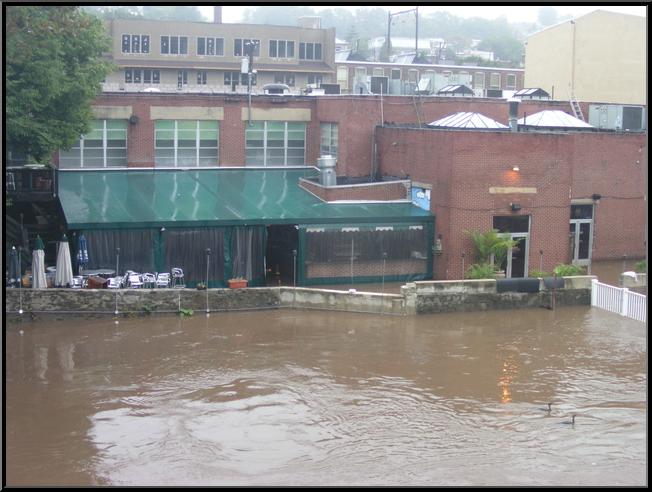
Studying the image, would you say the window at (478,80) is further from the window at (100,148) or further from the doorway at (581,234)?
the window at (100,148)

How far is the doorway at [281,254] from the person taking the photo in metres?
→ 30.0

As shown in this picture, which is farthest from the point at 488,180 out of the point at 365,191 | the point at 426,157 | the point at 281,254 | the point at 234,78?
the point at 234,78

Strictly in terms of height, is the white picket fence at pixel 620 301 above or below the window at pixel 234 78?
below

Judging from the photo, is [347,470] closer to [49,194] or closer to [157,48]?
[49,194]

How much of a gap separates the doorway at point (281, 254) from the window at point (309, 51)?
4901 centimetres

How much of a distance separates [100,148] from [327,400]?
18598 mm

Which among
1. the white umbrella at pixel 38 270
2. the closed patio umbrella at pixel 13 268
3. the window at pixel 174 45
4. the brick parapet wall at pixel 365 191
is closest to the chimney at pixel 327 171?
the brick parapet wall at pixel 365 191

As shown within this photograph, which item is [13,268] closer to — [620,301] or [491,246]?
[491,246]

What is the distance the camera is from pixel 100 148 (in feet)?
111

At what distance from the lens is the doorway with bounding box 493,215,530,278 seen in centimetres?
3080

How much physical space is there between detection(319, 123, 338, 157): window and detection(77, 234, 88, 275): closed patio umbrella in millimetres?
11520

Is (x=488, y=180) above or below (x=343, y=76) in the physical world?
below

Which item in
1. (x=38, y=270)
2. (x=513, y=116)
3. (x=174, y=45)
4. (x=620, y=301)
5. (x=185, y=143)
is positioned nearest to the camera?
(x=38, y=270)

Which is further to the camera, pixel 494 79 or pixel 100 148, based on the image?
pixel 494 79
